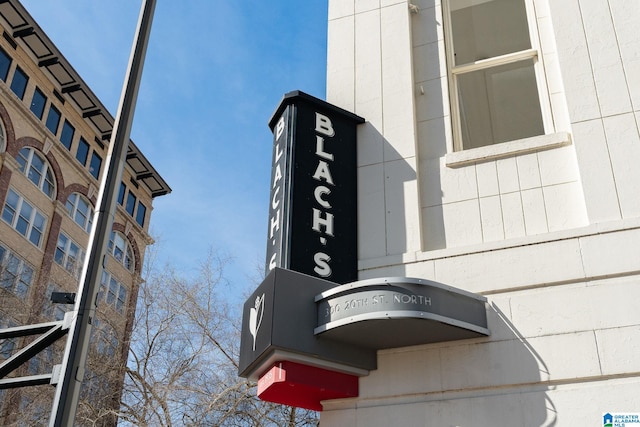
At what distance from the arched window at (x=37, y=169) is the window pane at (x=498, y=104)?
3297cm

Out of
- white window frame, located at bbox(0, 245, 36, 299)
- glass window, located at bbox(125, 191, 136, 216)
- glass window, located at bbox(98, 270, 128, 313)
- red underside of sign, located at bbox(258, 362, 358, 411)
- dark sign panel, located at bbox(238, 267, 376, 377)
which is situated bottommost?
red underside of sign, located at bbox(258, 362, 358, 411)

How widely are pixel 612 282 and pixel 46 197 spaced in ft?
122

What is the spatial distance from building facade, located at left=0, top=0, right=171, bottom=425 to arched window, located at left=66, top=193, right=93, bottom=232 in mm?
62

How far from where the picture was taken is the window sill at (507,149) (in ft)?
26.1

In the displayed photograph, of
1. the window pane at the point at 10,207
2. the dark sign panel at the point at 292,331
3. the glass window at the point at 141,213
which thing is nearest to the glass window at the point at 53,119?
the window pane at the point at 10,207

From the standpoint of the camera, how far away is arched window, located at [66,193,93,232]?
4203 cm

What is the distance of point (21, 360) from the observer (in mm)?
6535

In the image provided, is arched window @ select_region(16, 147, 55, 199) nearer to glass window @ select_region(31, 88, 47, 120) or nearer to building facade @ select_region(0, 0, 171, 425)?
building facade @ select_region(0, 0, 171, 425)

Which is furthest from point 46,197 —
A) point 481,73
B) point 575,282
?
point 575,282

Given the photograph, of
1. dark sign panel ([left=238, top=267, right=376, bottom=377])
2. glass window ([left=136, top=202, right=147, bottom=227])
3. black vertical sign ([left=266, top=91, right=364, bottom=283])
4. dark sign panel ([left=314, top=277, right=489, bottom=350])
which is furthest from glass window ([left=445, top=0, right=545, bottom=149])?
glass window ([left=136, top=202, right=147, bottom=227])

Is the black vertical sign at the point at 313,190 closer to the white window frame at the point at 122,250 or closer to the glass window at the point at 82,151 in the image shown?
the white window frame at the point at 122,250

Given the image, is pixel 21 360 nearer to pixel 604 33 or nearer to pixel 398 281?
pixel 398 281

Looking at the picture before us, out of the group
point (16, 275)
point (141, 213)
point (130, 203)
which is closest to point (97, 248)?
point (16, 275)

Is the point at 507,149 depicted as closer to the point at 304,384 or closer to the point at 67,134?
the point at 304,384
